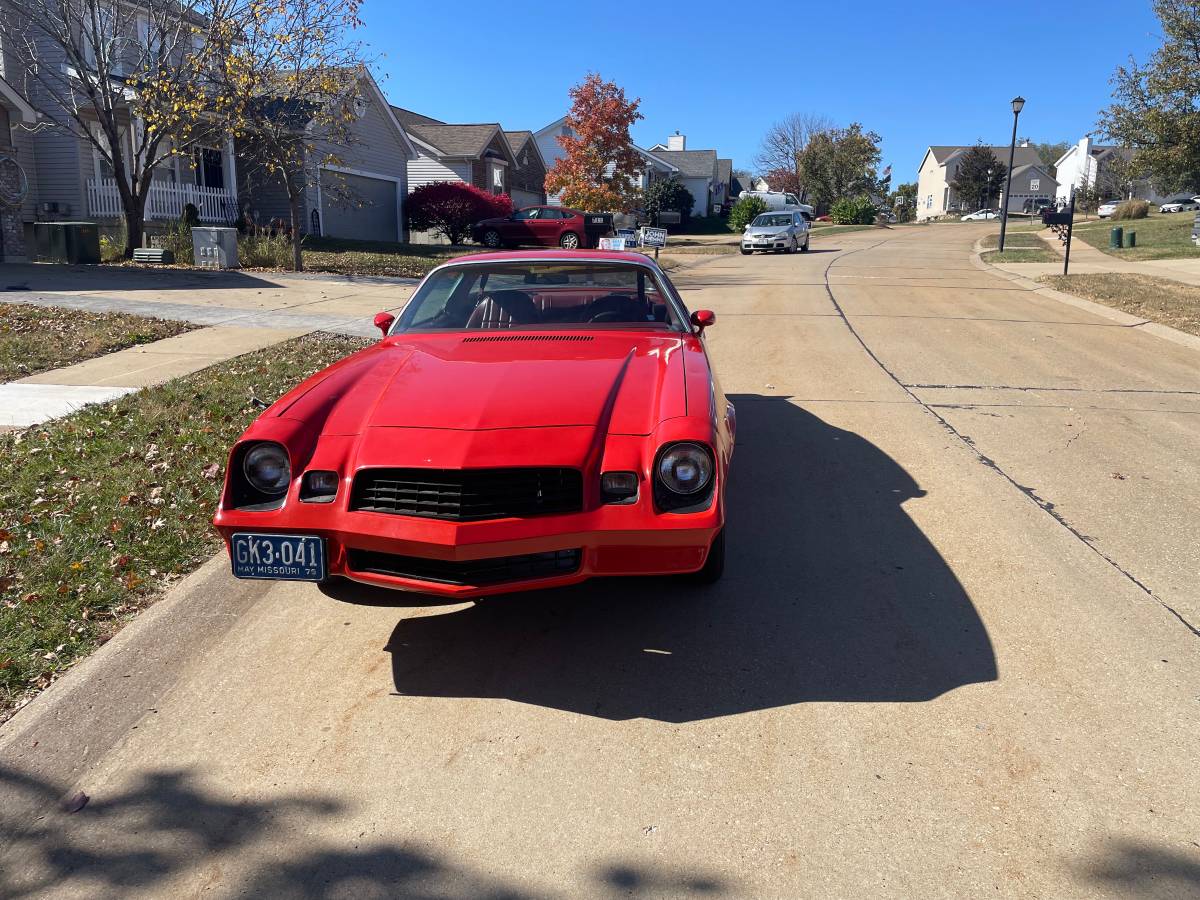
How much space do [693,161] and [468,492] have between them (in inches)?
2785

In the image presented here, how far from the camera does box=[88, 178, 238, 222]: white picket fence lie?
920 inches

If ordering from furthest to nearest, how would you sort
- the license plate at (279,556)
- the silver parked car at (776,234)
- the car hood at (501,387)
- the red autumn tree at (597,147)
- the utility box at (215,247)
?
the red autumn tree at (597,147) → the silver parked car at (776,234) → the utility box at (215,247) → the car hood at (501,387) → the license plate at (279,556)

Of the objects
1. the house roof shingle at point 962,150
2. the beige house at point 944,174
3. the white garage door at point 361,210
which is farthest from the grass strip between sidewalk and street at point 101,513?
the house roof shingle at point 962,150

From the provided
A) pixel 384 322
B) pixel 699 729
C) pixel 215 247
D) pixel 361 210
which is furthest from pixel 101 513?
pixel 361 210

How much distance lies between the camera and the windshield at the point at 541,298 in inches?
206

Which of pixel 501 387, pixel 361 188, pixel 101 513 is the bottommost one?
pixel 101 513

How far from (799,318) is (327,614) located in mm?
10904

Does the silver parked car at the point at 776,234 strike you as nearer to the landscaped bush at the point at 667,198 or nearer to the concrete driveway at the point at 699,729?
the landscaped bush at the point at 667,198

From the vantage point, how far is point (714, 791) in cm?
294

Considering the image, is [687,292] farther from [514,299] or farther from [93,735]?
[93,735]

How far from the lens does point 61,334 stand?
10.2 meters

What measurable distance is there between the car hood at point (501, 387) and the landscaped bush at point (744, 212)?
160 feet

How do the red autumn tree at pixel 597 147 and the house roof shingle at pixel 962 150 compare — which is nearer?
the red autumn tree at pixel 597 147

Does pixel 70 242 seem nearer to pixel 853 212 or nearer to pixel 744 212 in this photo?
pixel 744 212
